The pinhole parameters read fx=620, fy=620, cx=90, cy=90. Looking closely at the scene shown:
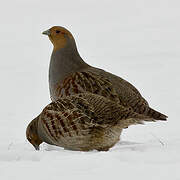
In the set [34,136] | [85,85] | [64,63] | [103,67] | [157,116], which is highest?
[64,63]

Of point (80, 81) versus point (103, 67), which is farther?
point (103, 67)

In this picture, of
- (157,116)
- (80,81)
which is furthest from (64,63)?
(157,116)

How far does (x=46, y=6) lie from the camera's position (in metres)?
31.6

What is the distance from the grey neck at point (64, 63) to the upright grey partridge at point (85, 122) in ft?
4.85

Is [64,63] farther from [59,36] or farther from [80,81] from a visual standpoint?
[80,81]

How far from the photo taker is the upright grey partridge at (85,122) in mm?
4933

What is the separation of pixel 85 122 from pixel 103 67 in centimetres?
902

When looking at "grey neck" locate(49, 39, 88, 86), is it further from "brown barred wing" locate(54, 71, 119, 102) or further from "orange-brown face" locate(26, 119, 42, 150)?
"orange-brown face" locate(26, 119, 42, 150)

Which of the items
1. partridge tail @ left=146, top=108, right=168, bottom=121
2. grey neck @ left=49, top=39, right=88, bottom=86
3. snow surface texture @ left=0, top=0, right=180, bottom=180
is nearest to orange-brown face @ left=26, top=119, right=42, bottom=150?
snow surface texture @ left=0, top=0, right=180, bottom=180

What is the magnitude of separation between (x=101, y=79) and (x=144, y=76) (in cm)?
604

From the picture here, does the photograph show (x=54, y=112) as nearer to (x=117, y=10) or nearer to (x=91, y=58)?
(x=91, y=58)

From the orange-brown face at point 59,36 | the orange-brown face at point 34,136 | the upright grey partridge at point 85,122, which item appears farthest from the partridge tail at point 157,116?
the orange-brown face at point 59,36

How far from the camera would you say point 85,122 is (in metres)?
4.92

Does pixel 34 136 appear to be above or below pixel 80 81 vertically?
below
